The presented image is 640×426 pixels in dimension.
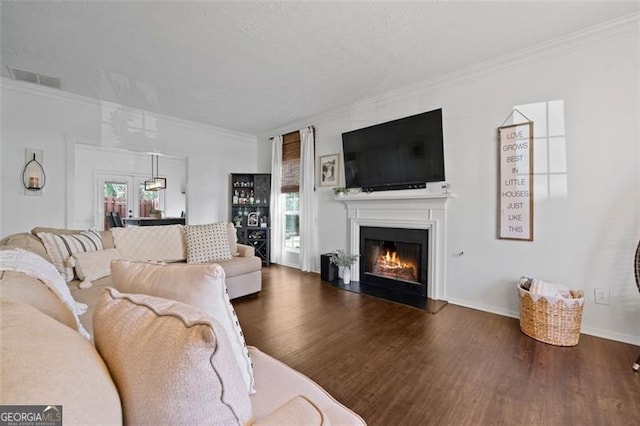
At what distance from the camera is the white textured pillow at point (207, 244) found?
10.4 ft

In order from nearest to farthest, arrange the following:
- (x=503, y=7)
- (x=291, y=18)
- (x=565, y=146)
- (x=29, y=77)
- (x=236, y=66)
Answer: (x=503, y=7)
(x=291, y=18)
(x=565, y=146)
(x=236, y=66)
(x=29, y=77)

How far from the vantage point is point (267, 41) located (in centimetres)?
249

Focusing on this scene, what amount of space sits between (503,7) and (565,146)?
132 cm

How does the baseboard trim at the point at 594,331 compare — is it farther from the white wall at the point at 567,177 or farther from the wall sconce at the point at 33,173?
the wall sconce at the point at 33,173

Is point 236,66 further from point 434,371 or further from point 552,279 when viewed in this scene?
point 552,279

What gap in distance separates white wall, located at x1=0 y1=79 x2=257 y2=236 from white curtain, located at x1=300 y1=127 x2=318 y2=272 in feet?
6.63

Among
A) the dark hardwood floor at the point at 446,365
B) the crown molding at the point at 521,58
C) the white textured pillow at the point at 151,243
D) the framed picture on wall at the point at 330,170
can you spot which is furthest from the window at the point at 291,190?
the dark hardwood floor at the point at 446,365

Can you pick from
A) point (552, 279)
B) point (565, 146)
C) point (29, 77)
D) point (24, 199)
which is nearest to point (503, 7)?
point (565, 146)

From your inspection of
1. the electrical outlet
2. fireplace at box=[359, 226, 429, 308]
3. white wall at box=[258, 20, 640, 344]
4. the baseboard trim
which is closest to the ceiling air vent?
fireplace at box=[359, 226, 429, 308]

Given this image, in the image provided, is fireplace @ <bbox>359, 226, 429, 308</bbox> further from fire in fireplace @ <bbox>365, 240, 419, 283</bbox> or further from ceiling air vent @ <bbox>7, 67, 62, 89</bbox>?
ceiling air vent @ <bbox>7, 67, 62, 89</bbox>

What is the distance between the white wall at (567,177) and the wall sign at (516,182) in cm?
7

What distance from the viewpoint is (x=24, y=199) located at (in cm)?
344

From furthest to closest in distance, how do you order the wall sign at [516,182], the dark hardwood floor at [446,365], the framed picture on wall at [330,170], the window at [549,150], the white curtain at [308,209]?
1. the white curtain at [308,209]
2. the framed picture on wall at [330,170]
3. the wall sign at [516,182]
4. the window at [549,150]
5. the dark hardwood floor at [446,365]

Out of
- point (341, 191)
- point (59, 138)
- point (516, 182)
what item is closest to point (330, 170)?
point (341, 191)
